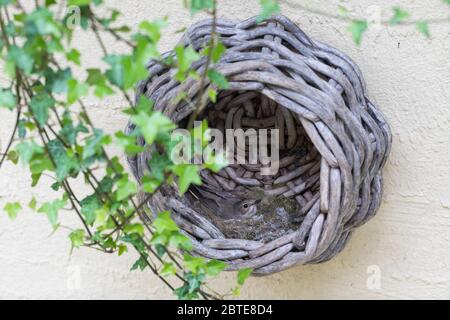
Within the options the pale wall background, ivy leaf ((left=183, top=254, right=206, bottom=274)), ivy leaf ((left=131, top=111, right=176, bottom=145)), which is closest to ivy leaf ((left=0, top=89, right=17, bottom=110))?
ivy leaf ((left=131, top=111, right=176, bottom=145))

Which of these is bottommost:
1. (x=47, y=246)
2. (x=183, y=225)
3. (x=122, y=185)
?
(x=47, y=246)

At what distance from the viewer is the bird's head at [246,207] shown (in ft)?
2.87

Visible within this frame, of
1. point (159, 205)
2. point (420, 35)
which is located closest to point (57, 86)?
point (159, 205)

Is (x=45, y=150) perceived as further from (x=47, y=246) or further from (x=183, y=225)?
(x=47, y=246)

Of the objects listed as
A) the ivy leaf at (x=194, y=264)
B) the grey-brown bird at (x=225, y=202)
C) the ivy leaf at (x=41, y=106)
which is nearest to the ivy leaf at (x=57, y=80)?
the ivy leaf at (x=41, y=106)

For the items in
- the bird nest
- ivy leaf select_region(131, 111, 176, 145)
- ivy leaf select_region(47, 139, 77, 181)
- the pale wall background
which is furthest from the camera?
the pale wall background

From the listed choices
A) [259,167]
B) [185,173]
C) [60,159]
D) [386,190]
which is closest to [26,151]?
[60,159]

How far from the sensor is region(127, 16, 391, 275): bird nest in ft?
2.35

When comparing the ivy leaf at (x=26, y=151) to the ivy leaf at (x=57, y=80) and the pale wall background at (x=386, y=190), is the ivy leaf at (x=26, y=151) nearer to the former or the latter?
the ivy leaf at (x=57, y=80)

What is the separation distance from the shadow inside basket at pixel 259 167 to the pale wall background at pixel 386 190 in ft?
0.36

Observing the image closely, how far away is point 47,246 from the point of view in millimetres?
1014

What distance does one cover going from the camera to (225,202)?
896mm

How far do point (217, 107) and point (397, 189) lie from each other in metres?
0.27

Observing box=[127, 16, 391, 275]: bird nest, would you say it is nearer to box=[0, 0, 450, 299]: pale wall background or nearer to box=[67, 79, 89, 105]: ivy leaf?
box=[0, 0, 450, 299]: pale wall background
